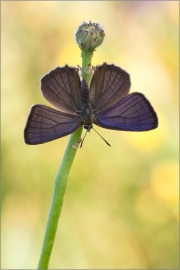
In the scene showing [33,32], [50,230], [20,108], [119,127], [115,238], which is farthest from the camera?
[33,32]

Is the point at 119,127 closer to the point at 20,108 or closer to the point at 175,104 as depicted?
the point at 20,108

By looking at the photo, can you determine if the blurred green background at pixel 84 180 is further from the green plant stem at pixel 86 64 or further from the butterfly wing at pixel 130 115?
the green plant stem at pixel 86 64

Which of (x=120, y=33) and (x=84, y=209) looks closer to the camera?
(x=84, y=209)

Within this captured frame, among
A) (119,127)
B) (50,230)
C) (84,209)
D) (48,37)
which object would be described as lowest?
(84,209)

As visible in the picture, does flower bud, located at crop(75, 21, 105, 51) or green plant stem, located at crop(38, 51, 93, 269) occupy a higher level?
flower bud, located at crop(75, 21, 105, 51)

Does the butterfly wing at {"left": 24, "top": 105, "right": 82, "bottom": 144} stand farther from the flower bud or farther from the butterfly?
the flower bud

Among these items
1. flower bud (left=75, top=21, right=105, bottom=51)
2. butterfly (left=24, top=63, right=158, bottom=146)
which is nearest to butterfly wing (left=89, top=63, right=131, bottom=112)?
butterfly (left=24, top=63, right=158, bottom=146)

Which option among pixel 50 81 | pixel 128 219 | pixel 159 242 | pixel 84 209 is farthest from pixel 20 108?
pixel 50 81
